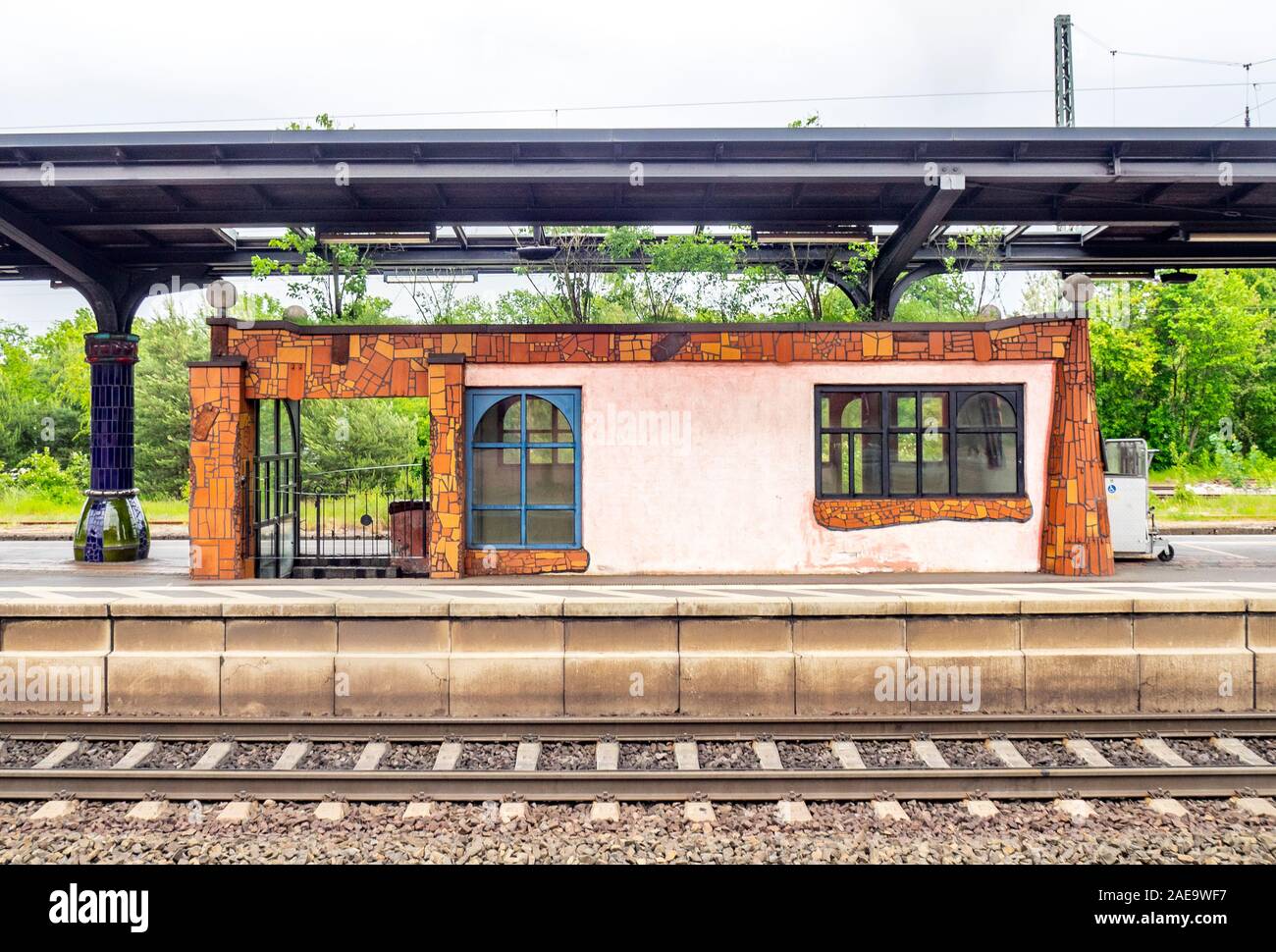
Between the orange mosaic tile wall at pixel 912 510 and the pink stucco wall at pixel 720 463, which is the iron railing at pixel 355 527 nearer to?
the pink stucco wall at pixel 720 463

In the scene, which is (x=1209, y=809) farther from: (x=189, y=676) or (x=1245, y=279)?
(x=1245, y=279)

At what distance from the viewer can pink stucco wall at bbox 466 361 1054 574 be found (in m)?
11.8

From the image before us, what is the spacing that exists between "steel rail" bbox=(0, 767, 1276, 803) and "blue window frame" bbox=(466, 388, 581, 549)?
17.9 ft

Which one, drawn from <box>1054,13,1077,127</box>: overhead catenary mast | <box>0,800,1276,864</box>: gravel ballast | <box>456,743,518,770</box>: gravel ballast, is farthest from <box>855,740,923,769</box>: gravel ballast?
<box>1054,13,1077,127</box>: overhead catenary mast

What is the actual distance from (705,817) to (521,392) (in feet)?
22.9

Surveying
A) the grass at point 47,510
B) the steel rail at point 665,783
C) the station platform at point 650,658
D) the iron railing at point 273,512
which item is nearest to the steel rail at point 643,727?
the station platform at point 650,658

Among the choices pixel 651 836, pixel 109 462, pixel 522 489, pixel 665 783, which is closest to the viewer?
pixel 651 836

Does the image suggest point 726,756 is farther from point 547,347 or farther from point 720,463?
point 547,347

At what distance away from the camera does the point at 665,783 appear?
655 centimetres

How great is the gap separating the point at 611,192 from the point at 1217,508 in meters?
20.0

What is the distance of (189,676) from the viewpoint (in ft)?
27.9

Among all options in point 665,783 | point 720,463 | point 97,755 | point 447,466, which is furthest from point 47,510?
point 665,783

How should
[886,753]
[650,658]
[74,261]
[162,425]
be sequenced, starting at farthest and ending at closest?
[162,425] < [74,261] < [650,658] < [886,753]
